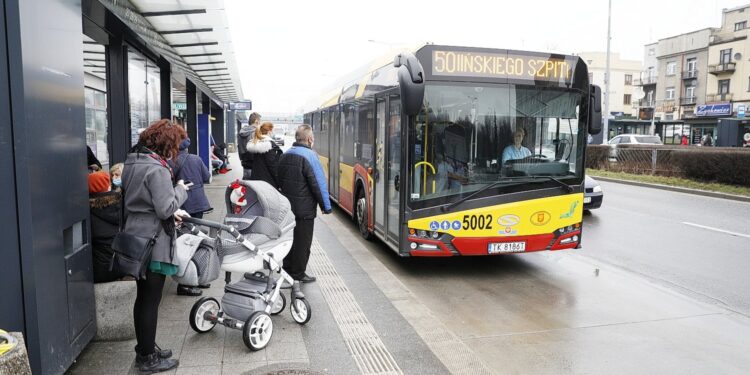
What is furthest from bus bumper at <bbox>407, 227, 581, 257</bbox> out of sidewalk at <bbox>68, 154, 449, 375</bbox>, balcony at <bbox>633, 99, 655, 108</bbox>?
balcony at <bbox>633, 99, 655, 108</bbox>

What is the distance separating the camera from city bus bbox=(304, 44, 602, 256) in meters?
7.01

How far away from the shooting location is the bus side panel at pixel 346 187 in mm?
10688

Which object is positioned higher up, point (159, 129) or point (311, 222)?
point (159, 129)

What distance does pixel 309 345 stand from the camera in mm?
4812

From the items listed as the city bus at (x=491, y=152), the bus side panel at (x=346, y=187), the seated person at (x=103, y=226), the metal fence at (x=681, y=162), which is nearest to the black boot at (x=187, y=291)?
the seated person at (x=103, y=226)

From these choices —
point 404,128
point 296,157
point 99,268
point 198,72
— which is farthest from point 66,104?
point 198,72

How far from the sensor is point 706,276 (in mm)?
7754

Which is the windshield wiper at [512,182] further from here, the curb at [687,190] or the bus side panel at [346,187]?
the curb at [687,190]

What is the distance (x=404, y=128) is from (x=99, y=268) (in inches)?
152

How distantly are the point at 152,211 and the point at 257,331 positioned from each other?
1.32 metres

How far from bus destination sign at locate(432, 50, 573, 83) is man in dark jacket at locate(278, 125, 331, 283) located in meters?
1.84

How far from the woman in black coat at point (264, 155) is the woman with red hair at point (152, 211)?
3065mm

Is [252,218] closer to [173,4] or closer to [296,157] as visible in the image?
[296,157]

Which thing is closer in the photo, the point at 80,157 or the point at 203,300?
the point at 80,157
